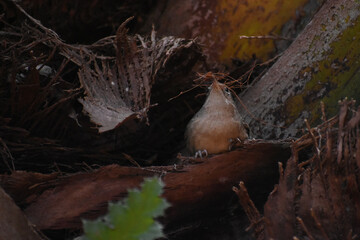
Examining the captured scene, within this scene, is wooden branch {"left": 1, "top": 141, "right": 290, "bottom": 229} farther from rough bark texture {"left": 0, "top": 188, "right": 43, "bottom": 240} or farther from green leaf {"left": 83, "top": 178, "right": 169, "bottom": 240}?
green leaf {"left": 83, "top": 178, "right": 169, "bottom": 240}

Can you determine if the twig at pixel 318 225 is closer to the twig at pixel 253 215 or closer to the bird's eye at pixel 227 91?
the twig at pixel 253 215

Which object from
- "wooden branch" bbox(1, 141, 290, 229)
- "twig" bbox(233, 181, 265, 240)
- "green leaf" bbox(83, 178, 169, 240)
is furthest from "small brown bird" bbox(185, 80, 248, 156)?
"green leaf" bbox(83, 178, 169, 240)

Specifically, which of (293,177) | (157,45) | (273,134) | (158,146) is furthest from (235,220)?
(157,45)

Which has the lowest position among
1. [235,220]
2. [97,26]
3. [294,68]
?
[235,220]

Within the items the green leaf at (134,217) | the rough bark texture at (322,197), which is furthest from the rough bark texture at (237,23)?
the green leaf at (134,217)

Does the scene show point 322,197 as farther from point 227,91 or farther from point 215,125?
point 227,91

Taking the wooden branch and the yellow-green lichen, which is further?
the yellow-green lichen

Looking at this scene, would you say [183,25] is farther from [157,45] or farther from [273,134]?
[273,134]

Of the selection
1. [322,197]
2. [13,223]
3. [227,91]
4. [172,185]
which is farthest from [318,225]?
[227,91]
